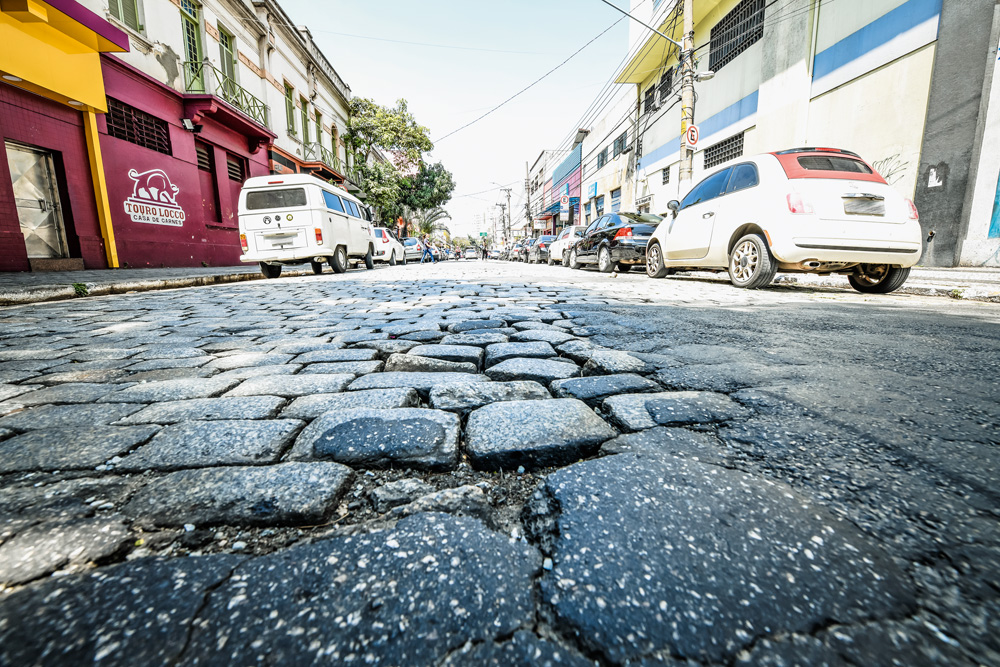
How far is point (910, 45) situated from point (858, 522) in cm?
1167

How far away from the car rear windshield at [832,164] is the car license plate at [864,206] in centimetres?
50

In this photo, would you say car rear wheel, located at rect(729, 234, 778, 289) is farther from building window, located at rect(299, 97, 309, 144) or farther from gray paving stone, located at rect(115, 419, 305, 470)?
building window, located at rect(299, 97, 309, 144)

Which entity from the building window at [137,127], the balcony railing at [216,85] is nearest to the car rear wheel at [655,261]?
the building window at [137,127]

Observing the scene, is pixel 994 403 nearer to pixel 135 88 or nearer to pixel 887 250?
pixel 887 250

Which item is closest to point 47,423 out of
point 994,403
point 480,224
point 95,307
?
point 994,403

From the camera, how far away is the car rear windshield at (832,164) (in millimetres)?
4793

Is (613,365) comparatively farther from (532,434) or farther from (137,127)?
(137,127)

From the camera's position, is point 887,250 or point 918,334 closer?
point 918,334

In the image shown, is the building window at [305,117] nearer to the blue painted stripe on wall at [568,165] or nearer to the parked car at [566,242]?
the parked car at [566,242]

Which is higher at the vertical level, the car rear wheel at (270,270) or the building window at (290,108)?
the building window at (290,108)

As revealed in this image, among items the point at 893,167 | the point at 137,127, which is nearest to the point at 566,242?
the point at 893,167

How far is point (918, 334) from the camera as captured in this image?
2.64m

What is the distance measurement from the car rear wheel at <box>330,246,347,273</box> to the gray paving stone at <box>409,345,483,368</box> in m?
8.51

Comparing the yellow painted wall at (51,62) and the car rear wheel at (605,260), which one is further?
the car rear wheel at (605,260)
